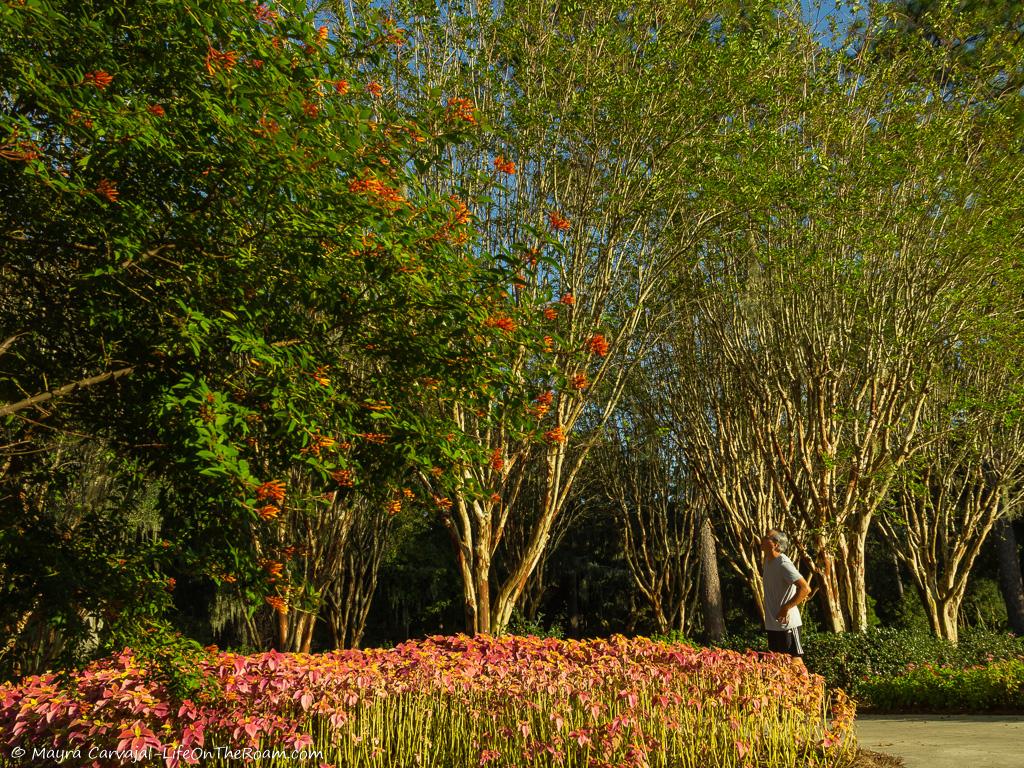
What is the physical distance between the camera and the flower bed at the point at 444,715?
5.35 metres

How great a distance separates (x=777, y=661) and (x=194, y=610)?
22.9 metres

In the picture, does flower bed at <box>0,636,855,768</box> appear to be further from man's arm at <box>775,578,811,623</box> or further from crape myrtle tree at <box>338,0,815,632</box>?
crape myrtle tree at <box>338,0,815,632</box>

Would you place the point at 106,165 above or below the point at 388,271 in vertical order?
above

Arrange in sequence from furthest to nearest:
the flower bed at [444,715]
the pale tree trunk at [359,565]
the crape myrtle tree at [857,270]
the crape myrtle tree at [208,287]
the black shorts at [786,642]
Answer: the pale tree trunk at [359,565]
the crape myrtle tree at [857,270]
the black shorts at [786,642]
the flower bed at [444,715]
the crape myrtle tree at [208,287]

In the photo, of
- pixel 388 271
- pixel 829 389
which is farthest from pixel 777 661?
pixel 829 389

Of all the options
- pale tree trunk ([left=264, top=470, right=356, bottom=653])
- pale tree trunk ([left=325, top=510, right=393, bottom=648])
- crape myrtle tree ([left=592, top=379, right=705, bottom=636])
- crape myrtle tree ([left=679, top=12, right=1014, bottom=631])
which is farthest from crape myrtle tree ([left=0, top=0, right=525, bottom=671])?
crape myrtle tree ([left=592, top=379, right=705, bottom=636])

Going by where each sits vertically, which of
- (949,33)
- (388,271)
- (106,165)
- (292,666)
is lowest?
(292,666)

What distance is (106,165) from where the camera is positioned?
16.5 ft

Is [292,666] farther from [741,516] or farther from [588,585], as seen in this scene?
[588,585]

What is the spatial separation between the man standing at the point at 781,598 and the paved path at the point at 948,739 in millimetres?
1033

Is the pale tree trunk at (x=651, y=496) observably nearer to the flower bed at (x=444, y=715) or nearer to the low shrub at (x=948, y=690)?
the low shrub at (x=948, y=690)

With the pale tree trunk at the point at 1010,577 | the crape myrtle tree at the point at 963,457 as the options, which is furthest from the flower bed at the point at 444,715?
the pale tree trunk at the point at 1010,577

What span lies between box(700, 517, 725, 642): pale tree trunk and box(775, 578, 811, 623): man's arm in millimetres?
11834

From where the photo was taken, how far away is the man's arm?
7.40 metres
